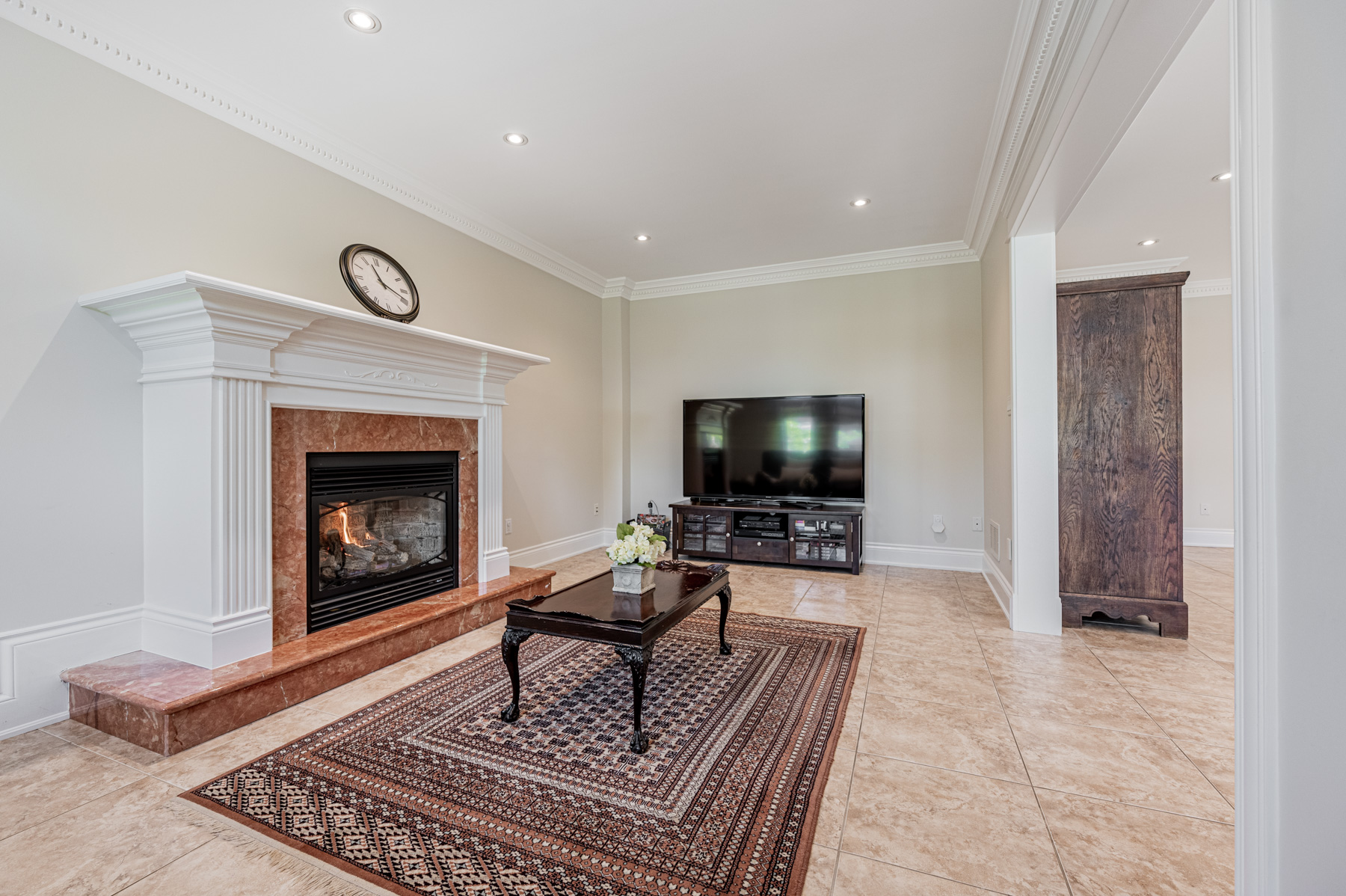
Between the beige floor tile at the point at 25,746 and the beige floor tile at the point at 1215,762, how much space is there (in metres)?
→ 3.78

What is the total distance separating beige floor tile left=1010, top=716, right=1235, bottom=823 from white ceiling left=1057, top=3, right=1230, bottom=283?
2330 mm

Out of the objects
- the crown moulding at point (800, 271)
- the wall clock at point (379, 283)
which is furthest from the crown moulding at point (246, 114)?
the crown moulding at point (800, 271)

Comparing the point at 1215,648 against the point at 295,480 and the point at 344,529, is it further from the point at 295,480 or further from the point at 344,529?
the point at 295,480

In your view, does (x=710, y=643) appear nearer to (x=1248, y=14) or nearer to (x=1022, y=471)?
(x=1022, y=471)

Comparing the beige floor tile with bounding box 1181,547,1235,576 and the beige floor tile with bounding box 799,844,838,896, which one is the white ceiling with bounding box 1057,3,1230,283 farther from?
the beige floor tile with bounding box 799,844,838,896

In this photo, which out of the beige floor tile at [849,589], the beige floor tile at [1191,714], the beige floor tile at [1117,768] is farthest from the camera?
the beige floor tile at [849,589]

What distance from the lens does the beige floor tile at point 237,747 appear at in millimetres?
1823

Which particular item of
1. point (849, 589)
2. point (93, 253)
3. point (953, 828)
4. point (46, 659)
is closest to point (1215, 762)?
point (953, 828)

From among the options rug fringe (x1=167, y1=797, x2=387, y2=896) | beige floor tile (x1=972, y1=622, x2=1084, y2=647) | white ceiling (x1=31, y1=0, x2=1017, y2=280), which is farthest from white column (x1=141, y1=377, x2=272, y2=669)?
beige floor tile (x1=972, y1=622, x2=1084, y2=647)

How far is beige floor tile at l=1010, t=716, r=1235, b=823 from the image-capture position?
1675mm

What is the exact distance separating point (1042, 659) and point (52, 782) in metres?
3.91

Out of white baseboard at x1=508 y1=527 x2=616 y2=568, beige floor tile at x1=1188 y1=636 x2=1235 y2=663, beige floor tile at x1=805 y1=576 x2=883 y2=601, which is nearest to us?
beige floor tile at x1=1188 y1=636 x2=1235 y2=663

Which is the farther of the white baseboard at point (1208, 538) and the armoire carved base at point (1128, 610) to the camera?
the white baseboard at point (1208, 538)

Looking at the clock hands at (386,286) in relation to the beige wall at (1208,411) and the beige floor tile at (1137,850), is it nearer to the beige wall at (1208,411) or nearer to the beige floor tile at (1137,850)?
the beige floor tile at (1137,850)
